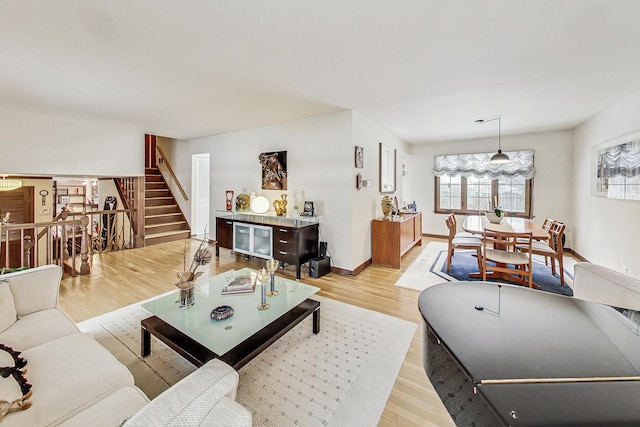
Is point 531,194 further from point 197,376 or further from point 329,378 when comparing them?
point 197,376

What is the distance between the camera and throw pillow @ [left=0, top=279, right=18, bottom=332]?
159 centimetres

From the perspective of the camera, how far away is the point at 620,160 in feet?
11.3

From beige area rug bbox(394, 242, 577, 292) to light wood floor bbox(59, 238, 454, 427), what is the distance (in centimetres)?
15

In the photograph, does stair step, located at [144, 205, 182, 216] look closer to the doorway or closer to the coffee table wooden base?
the doorway

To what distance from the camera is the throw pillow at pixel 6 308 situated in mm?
1591

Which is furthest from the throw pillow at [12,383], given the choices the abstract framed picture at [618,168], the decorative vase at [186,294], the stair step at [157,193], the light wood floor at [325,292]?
the stair step at [157,193]

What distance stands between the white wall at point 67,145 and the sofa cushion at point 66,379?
448 cm

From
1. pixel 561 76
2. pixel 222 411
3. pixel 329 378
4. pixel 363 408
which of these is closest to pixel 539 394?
pixel 222 411

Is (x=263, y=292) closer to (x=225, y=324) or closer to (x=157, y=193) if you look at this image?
(x=225, y=324)

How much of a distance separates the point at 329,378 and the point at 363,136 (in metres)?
3.46

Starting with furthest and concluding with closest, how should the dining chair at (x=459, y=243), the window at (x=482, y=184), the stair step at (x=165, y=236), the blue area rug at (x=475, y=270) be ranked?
the stair step at (x=165, y=236)
the window at (x=482, y=184)
the dining chair at (x=459, y=243)
the blue area rug at (x=475, y=270)

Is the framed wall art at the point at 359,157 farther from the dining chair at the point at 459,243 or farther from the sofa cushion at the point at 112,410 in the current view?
the sofa cushion at the point at 112,410

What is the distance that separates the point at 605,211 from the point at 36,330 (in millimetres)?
6438

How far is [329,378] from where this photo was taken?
6.06ft
